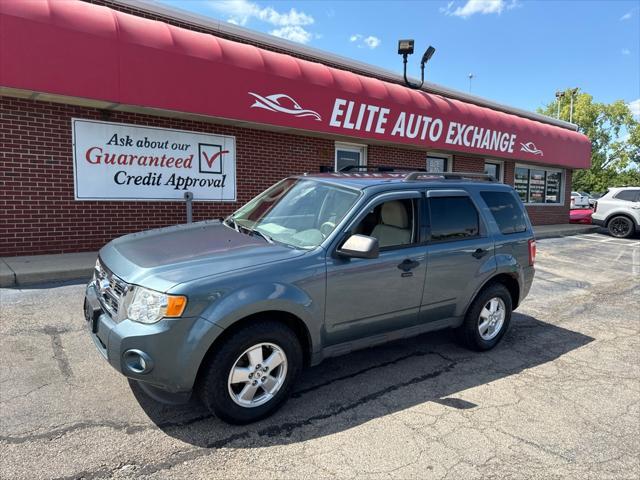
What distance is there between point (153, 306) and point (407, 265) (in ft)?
6.78

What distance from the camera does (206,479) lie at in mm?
2514

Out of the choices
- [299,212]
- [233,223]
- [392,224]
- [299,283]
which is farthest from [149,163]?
[299,283]

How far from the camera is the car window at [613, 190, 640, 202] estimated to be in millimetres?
16291

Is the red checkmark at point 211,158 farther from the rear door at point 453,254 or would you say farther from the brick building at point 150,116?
the rear door at point 453,254

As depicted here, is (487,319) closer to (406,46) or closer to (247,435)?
(247,435)

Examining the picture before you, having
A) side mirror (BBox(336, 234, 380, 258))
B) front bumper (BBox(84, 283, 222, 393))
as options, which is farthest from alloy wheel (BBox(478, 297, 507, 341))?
front bumper (BBox(84, 283, 222, 393))

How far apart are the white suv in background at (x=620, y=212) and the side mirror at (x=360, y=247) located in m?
16.7

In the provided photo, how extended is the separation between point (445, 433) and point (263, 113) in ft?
23.5

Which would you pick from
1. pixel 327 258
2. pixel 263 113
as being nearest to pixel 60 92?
pixel 263 113

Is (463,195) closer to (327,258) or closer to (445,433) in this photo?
(327,258)

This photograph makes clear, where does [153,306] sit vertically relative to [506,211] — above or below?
below

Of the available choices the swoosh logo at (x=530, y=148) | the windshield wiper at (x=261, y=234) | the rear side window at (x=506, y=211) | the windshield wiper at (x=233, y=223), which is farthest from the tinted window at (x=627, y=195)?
the windshield wiper at (x=261, y=234)

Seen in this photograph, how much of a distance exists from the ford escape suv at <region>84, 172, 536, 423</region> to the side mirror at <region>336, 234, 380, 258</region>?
0.01 m

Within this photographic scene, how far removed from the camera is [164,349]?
273 cm
